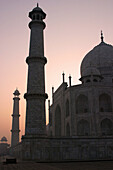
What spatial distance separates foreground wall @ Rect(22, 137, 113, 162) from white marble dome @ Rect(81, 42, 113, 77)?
18773 millimetres

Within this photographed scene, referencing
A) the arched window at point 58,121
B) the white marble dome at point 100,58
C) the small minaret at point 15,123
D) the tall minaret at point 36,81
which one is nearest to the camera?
the tall minaret at point 36,81

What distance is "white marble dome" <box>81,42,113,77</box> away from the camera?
3841cm

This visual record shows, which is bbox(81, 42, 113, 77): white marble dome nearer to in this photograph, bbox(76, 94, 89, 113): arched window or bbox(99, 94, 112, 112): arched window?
bbox(76, 94, 89, 113): arched window

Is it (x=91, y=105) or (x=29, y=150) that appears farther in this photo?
(x=91, y=105)

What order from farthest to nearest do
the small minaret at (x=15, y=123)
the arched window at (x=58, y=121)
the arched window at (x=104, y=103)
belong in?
1. the small minaret at (x=15, y=123)
2. the arched window at (x=58, y=121)
3. the arched window at (x=104, y=103)

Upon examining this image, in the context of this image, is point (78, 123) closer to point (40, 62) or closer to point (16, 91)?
point (40, 62)

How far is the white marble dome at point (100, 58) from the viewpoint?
38406 millimetres

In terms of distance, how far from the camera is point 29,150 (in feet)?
59.2

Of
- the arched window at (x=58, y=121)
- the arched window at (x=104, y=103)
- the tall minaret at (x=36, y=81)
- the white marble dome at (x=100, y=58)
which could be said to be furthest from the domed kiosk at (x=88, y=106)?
the tall minaret at (x=36, y=81)

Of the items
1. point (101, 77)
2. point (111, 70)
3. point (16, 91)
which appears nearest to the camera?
point (101, 77)

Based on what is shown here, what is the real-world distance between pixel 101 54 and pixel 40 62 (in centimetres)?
2150

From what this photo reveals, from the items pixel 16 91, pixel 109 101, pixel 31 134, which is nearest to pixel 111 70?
pixel 109 101

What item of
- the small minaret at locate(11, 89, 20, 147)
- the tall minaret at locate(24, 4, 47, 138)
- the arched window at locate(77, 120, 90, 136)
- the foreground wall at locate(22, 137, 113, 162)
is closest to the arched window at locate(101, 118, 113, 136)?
the arched window at locate(77, 120, 90, 136)

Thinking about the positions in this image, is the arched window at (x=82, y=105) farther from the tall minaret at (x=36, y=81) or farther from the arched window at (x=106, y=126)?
the tall minaret at (x=36, y=81)
